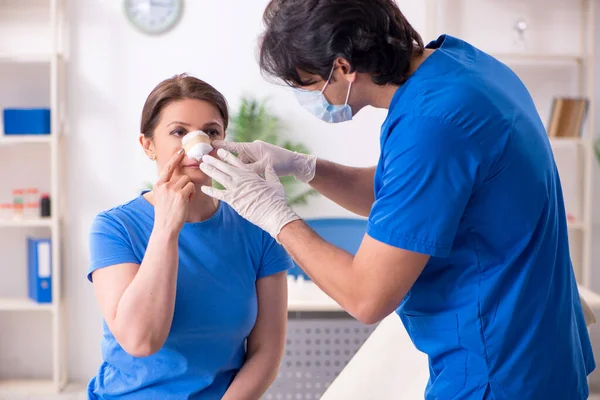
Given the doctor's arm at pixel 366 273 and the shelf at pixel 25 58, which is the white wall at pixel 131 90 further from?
the doctor's arm at pixel 366 273

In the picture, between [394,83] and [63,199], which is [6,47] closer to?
[63,199]

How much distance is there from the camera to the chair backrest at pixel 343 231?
3.61 metres

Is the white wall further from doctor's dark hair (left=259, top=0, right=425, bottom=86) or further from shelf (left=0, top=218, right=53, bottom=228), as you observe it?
doctor's dark hair (left=259, top=0, right=425, bottom=86)

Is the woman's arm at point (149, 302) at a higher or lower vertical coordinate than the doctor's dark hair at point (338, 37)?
lower

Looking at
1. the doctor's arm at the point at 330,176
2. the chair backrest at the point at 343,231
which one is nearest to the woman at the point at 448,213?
the doctor's arm at the point at 330,176

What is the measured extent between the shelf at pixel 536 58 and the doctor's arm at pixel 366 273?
2.61 m

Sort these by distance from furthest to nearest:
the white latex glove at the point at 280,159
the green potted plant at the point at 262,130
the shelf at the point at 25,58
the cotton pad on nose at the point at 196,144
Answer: the green potted plant at the point at 262,130 < the shelf at the point at 25,58 < the white latex glove at the point at 280,159 < the cotton pad on nose at the point at 196,144

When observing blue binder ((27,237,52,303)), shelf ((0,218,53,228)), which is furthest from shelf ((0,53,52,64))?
blue binder ((27,237,52,303))

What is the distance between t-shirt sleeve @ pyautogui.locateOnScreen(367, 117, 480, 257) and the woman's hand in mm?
434

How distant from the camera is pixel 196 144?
5.01ft

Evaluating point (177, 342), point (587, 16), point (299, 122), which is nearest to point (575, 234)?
point (587, 16)

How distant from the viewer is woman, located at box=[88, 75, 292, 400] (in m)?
1.38

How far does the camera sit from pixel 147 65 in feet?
12.6

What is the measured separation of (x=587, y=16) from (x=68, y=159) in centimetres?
287
